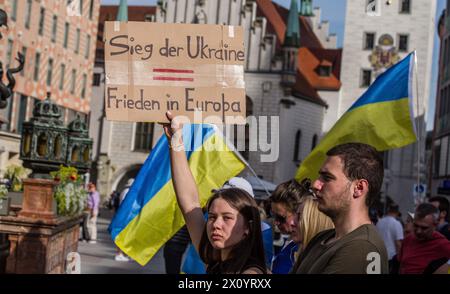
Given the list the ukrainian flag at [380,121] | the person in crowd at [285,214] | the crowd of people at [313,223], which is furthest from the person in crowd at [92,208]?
the crowd of people at [313,223]

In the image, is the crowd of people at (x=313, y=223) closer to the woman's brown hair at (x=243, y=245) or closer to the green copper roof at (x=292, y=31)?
the woman's brown hair at (x=243, y=245)

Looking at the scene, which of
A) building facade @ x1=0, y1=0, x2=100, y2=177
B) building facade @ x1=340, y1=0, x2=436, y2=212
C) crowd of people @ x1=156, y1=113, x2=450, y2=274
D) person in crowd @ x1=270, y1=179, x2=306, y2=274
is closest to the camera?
crowd of people @ x1=156, y1=113, x2=450, y2=274

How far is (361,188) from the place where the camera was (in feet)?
10.0

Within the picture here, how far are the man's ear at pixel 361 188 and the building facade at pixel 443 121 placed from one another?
3461 centimetres

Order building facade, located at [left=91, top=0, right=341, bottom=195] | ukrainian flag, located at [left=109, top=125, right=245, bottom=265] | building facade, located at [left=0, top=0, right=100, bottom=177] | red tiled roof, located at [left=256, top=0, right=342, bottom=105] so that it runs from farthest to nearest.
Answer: red tiled roof, located at [left=256, top=0, right=342, bottom=105], building facade, located at [left=91, top=0, right=341, bottom=195], building facade, located at [left=0, top=0, right=100, bottom=177], ukrainian flag, located at [left=109, top=125, right=245, bottom=265]

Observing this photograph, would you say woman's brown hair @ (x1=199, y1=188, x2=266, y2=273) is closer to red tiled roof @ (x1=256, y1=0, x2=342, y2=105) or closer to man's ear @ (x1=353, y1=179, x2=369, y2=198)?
man's ear @ (x1=353, y1=179, x2=369, y2=198)

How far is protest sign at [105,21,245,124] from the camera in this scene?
404 cm

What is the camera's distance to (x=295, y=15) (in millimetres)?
50531

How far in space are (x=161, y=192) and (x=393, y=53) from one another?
47948 mm

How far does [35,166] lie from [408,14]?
Result: 1604 inches

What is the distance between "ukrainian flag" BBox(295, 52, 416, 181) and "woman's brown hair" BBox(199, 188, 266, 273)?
12.8ft

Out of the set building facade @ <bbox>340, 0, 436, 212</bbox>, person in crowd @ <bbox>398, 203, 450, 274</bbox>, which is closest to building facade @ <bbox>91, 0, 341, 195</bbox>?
building facade @ <bbox>340, 0, 436, 212</bbox>

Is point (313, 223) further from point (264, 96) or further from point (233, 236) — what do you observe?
point (264, 96)
